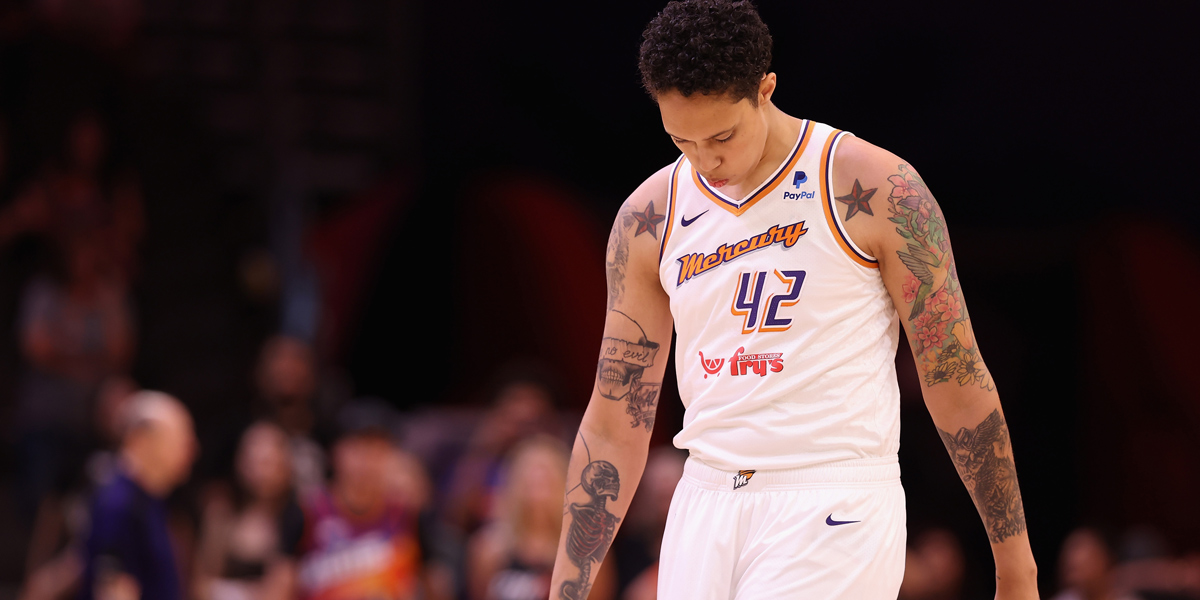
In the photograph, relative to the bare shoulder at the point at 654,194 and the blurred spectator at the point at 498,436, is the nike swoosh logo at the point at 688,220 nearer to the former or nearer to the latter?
the bare shoulder at the point at 654,194

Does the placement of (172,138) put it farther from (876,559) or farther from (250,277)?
(876,559)

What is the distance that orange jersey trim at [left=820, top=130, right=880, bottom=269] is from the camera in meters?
2.55

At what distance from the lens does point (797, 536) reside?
8.14 ft

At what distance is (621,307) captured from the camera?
2.94 metres

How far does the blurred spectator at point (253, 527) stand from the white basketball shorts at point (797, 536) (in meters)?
4.71

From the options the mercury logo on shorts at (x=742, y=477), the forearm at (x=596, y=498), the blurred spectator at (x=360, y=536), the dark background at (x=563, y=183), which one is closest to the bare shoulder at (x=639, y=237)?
the forearm at (x=596, y=498)

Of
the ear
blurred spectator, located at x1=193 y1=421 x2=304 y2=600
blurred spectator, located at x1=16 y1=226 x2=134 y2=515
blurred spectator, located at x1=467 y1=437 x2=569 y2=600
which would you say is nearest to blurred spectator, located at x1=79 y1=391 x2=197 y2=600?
blurred spectator, located at x1=193 y1=421 x2=304 y2=600

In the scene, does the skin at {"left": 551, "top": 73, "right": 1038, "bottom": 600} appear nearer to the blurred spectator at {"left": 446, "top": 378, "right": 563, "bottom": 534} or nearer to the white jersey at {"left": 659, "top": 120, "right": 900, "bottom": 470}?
the white jersey at {"left": 659, "top": 120, "right": 900, "bottom": 470}

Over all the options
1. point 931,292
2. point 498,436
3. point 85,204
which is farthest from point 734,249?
point 85,204

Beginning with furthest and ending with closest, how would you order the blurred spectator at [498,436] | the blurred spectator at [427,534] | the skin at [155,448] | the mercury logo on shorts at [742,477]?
the blurred spectator at [498,436]
the blurred spectator at [427,534]
the skin at [155,448]
the mercury logo on shorts at [742,477]

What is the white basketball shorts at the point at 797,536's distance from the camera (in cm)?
246

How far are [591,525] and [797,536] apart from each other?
2.11 feet

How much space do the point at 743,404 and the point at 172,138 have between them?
897 centimetres

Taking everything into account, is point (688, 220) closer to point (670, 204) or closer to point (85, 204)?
point (670, 204)
